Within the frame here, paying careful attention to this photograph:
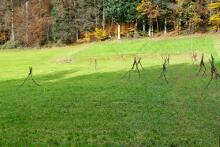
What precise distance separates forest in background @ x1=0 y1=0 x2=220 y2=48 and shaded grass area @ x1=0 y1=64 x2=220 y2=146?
49041 mm

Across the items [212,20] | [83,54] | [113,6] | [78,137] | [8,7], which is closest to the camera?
[78,137]

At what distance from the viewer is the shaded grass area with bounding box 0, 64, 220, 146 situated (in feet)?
44.6

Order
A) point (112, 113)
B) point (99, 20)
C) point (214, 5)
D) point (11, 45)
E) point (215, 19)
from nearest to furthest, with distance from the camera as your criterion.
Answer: point (112, 113), point (215, 19), point (214, 5), point (11, 45), point (99, 20)

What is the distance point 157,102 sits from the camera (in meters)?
20.2

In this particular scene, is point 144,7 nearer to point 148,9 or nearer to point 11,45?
point 148,9

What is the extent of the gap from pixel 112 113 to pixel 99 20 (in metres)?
67.7

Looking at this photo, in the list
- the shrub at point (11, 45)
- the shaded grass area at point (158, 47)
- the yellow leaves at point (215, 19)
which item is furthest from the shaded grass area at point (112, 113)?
the shrub at point (11, 45)

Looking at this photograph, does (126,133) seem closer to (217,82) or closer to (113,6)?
(217,82)

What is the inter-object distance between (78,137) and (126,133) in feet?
5.00

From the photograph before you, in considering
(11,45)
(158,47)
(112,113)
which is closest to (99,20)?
(11,45)

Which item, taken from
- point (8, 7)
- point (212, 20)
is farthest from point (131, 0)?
point (8, 7)

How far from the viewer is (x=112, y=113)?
1778cm

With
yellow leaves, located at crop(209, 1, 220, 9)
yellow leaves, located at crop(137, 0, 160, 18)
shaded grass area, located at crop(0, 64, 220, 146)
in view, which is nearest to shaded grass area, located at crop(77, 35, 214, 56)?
yellow leaves, located at crop(209, 1, 220, 9)

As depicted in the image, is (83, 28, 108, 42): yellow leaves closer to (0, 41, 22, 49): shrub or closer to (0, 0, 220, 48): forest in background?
(0, 0, 220, 48): forest in background
